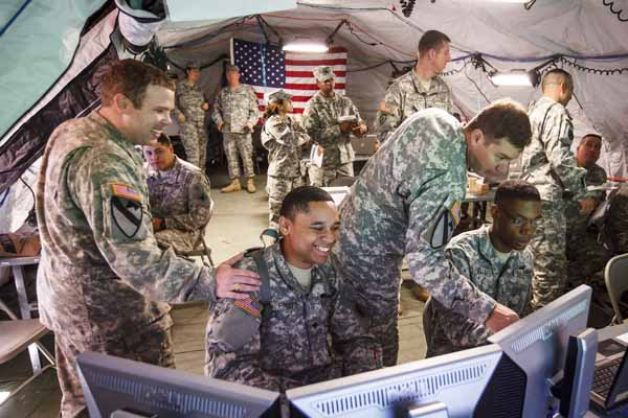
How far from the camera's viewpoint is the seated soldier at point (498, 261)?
2.02 metres

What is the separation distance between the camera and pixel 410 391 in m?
0.87

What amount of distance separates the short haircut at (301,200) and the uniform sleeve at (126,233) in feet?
1.26

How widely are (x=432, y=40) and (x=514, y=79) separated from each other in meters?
2.52

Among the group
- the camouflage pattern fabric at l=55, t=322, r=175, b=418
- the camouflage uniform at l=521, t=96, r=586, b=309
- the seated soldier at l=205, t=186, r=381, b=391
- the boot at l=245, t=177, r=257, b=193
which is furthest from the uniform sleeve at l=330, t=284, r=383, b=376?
the boot at l=245, t=177, r=257, b=193

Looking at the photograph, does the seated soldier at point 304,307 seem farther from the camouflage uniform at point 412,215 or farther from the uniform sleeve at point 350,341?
the camouflage uniform at point 412,215

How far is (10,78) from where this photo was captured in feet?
5.60

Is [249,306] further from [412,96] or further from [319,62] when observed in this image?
[319,62]

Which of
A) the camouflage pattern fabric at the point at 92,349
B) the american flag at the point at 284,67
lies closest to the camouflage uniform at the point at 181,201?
the camouflage pattern fabric at the point at 92,349

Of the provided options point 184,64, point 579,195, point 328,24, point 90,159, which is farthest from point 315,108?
point 184,64

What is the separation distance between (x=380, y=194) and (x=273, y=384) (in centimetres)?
78

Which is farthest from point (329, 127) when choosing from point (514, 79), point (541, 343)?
point (541, 343)

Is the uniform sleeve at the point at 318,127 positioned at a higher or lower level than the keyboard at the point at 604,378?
higher

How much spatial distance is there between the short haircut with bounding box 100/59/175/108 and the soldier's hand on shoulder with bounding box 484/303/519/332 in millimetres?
1326

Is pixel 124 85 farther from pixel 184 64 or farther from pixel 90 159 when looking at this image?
pixel 184 64
